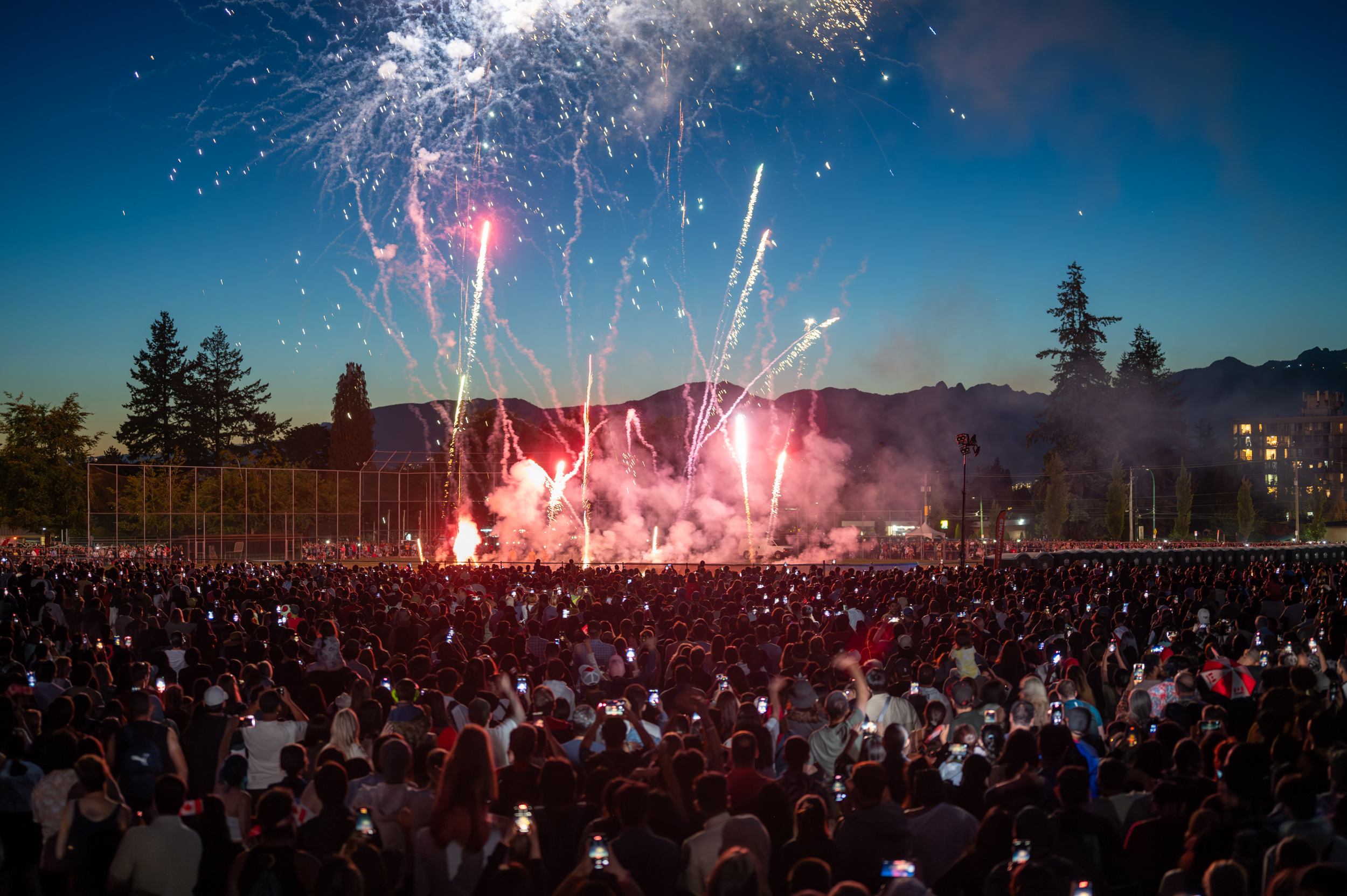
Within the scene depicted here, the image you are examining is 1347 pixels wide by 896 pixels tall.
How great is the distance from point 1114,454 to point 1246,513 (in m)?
22.6

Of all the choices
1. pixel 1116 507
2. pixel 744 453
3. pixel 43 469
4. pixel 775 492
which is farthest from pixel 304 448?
pixel 1116 507

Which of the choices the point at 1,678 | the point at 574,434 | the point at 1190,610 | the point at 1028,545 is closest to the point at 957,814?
the point at 1,678

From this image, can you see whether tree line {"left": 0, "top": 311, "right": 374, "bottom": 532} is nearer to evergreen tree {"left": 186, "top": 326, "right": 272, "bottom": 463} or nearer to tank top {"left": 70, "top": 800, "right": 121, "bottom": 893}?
evergreen tree {"left": 186, "top": 326, "right": 272, "bottom": 463}

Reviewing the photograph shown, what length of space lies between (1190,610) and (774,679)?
34.5 ft

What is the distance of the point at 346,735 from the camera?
242 inches

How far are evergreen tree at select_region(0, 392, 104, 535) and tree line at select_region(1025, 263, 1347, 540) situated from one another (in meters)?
70.5

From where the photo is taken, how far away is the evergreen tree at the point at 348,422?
3194 inches

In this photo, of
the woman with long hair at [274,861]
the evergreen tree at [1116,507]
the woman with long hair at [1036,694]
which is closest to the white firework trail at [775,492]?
the evergreen tree at [1116,507]

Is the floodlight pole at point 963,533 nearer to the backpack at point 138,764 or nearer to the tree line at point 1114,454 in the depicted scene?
the backpack at point 138,764

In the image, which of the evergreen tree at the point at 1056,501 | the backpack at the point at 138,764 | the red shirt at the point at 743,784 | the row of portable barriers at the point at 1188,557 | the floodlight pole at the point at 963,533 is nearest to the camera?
the red shirt at the point at 743,784

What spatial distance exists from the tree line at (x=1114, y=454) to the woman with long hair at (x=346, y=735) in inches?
3012

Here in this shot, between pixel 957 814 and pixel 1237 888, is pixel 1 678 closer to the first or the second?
pixel 957 814

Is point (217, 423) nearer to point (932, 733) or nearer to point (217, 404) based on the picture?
point (217, 404)

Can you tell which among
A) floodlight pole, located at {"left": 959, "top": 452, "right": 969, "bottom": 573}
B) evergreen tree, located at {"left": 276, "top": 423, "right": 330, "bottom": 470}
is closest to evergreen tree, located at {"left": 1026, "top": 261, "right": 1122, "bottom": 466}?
floodlight pole, located at {"left": 959, "top": 452, "right": 969, "bottom": 573}
